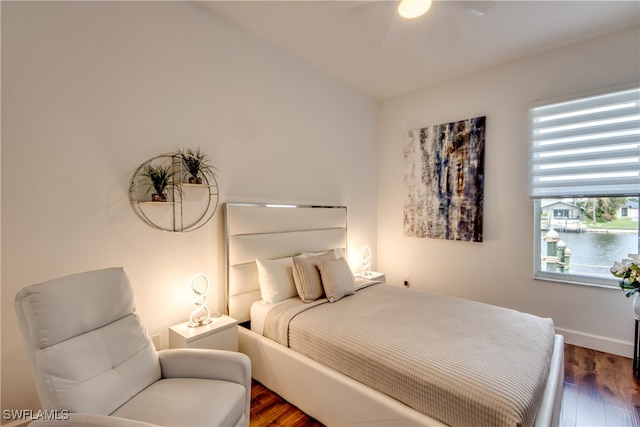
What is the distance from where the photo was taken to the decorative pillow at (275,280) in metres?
2.52

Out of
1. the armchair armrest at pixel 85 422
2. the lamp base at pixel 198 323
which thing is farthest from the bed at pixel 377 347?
the armchair armrest at pixel 85 422

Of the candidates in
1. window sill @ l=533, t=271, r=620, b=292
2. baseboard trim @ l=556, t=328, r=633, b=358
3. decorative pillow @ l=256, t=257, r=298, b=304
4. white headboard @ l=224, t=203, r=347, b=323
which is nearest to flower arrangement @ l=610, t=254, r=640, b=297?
window sill @ l=533, t=271, r=620, b=292

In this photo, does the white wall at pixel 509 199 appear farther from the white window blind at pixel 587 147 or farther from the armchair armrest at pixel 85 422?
the armchair armrest at pixel 85 422

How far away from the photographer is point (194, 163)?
7.41 feet

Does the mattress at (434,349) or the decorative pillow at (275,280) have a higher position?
the decorative pillow at (275,280)

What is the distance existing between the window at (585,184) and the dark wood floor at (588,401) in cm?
83

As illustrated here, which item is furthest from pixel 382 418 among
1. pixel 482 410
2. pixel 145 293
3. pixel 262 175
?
pixel 262 175

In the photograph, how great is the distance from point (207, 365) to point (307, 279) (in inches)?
44.6

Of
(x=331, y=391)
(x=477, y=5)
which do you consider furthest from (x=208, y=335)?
(x=477, y=5)

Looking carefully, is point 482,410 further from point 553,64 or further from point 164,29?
point 553,64

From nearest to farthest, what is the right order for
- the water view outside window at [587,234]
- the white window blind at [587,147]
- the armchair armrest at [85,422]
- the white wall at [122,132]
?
1. the armchair armrest at [85,422]
2. the white wall at [122,132]
3. the white window blind at [587,147]
4. the water view outside window at [587,234]

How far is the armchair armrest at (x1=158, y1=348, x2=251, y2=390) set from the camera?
1562mm

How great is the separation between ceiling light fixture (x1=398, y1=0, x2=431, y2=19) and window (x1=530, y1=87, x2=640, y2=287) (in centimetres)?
195

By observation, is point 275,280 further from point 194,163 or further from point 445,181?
point 445,181
